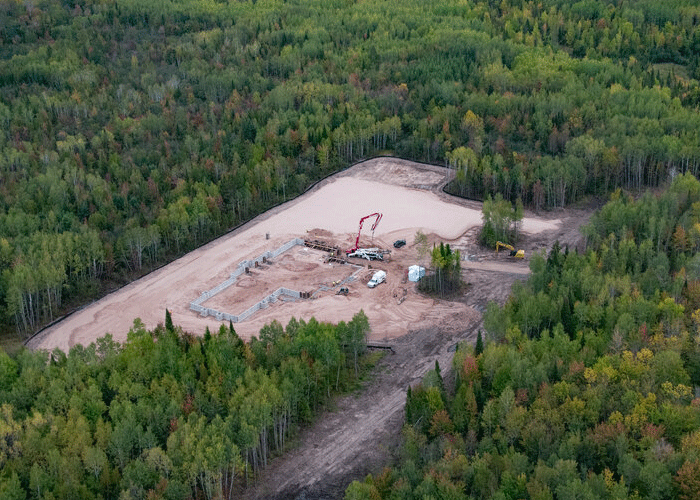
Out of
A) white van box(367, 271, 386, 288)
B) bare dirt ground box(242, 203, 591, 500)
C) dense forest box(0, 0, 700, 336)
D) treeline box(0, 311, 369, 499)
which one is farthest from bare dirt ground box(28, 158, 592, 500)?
dense forest box(0, 0, 700, 336)

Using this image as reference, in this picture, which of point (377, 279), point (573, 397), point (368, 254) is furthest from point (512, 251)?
point (573, 397)

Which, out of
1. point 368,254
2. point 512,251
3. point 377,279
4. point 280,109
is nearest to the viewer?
point 377,279

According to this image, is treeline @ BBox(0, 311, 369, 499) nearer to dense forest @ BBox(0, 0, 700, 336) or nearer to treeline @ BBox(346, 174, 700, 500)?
treeline @ BBox(346, 174, 700, 500)

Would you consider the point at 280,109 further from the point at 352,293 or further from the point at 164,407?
the point at 164,407

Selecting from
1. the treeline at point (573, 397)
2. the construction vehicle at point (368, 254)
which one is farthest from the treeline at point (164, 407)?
the construction vehicle at point (368, 254)

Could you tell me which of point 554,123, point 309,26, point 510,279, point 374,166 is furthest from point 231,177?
point 309,26
